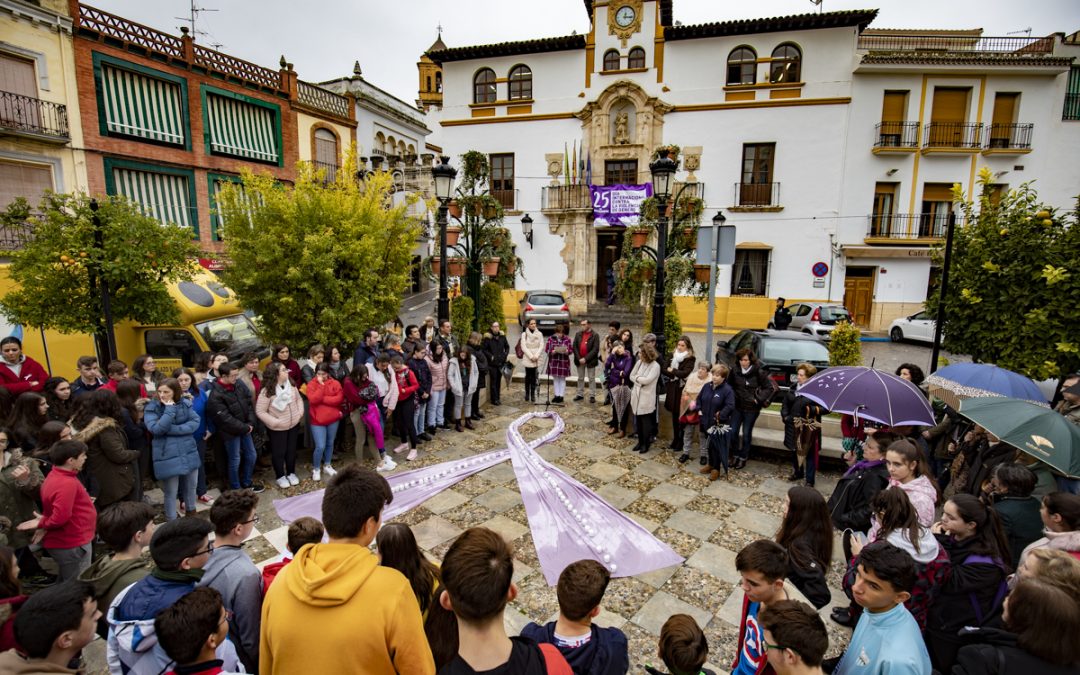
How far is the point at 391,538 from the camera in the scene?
274cm

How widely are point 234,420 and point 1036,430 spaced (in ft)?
27.0

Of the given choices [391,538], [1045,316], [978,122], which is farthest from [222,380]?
[978,122]

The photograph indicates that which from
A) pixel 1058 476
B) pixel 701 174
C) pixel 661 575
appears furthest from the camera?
pixel 701 174

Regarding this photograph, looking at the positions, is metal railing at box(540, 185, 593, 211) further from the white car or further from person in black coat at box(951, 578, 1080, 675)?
person in black coat at box(951, 578, 1080, 675)

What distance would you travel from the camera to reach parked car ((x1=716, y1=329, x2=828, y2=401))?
9.70m

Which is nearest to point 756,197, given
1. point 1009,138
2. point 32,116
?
point 1009,138

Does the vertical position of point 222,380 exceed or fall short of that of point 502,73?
it falls short

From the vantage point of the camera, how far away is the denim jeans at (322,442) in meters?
7.18

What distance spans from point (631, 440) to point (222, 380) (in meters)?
6.16

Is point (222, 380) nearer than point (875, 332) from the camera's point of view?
Yes

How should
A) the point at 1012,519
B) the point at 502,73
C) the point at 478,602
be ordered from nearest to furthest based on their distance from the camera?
1. the point at 478,602
2. the point at 1012,519
3. the point at 502,73

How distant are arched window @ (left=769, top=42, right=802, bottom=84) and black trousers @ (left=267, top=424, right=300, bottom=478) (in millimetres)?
23049

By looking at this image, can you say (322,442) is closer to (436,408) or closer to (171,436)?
(171,436)

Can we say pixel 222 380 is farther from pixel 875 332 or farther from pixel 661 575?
pixel 875 332
